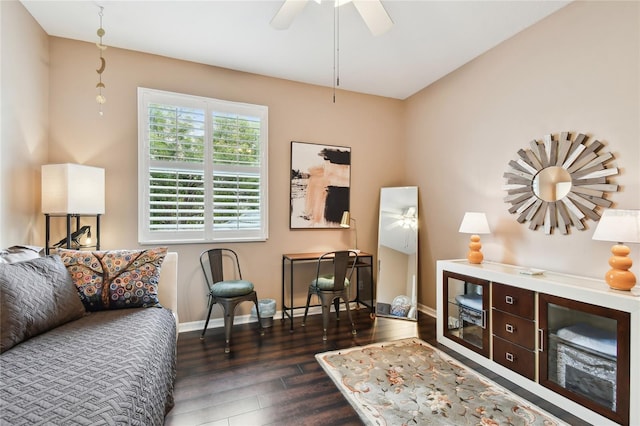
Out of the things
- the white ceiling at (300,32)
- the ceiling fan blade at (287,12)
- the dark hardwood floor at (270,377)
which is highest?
the white ceiling at (300,32)

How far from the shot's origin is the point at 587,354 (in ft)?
5.87

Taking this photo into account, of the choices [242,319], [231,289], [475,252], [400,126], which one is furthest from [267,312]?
[400,126]

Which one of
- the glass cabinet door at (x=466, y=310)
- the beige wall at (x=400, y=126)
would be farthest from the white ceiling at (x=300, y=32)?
the glass cabinet door at (x=466, y=310)

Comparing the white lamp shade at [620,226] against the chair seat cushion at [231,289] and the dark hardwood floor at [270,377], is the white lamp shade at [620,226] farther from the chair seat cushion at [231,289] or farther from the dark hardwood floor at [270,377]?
the chair seat cushion at [231,289]

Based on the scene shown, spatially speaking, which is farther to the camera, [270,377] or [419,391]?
[270,377]

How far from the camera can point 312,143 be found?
3.63m

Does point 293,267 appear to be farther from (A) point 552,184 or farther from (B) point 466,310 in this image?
(A) point 552,184

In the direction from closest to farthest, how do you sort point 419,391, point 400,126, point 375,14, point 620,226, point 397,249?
point 620,226 → point 375,14 → point 419,391 → point 397,249 → point 400,126

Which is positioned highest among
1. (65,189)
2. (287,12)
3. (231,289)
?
(287,12)

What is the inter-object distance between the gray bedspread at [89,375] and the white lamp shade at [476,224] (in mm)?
2638

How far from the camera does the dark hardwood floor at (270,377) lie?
5.82ft

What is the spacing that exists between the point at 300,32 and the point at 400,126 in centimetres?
212

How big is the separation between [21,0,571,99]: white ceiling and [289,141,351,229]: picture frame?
912 mm

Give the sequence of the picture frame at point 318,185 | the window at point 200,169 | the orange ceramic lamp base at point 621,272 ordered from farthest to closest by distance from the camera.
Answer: the picture frame at point 318,185
the window at point 200,169
the orange ceramic lamp base at point 621,272
